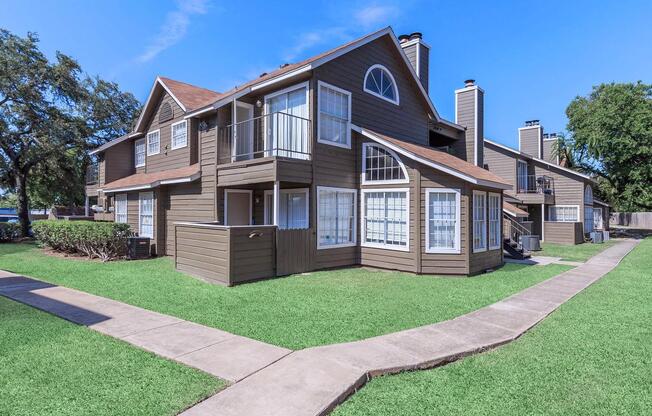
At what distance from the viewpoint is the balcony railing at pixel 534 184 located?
2423cm

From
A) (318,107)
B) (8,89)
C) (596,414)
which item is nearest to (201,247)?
(318,107)

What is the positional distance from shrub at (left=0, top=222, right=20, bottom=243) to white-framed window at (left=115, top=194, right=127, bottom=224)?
26.4 feet

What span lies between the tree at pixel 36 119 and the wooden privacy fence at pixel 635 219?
173 ft

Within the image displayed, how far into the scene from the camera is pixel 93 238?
13.1 m

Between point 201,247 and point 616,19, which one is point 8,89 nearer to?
point 201,247

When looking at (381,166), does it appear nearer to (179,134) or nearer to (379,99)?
(379,99)

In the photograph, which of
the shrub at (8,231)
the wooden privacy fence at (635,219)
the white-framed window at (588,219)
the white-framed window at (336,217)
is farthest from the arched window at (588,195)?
the shrub at (8,231)

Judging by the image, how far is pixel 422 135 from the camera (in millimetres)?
15352

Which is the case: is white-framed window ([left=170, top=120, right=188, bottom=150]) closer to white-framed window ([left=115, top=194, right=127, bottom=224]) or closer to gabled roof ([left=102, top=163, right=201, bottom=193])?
gabled roof ([left=102, top=163, right=201, bottom=193])

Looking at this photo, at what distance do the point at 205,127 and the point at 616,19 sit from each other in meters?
15.3

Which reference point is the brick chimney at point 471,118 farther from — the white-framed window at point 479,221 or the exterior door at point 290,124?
the exterior door at point 290,124

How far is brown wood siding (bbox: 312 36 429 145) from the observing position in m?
11.8

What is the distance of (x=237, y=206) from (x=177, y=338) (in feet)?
27.6

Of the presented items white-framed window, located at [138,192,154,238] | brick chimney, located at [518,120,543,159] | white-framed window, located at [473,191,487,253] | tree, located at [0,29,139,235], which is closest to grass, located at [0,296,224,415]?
white-framed window, located at [473,191,487,253]
